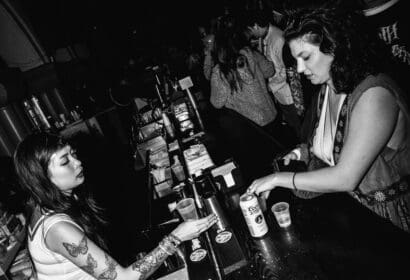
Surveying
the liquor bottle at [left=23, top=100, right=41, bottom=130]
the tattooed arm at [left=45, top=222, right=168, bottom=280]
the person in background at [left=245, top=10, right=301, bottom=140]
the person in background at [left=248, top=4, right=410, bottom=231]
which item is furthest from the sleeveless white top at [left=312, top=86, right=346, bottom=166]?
the liquor bottle at [left=23, top=100, right=41, bottom=130]

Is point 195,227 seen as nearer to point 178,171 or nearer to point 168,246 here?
point 168,246

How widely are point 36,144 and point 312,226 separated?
1.82m

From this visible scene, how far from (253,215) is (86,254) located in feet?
3.43

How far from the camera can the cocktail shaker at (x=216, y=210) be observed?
5.20 feet

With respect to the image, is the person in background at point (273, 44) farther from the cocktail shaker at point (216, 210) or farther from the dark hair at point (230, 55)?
the cocktail shaker at point (216, 210)

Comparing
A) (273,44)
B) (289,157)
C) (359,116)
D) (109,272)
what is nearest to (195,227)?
Answer: (109,272)

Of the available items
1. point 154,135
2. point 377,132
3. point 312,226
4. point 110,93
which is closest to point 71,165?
point 312,226

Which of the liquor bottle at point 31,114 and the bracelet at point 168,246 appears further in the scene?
the liquor bottle at point 31,114

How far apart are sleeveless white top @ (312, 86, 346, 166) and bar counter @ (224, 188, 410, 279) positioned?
26cm

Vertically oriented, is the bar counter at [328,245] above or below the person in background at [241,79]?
below

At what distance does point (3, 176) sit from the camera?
3.61 metres

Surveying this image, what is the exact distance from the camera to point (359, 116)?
1.36 m

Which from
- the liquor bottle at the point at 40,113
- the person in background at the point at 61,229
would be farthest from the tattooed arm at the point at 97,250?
the liquor bottle at the point at 40,113

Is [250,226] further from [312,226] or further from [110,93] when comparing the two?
[110,93]
